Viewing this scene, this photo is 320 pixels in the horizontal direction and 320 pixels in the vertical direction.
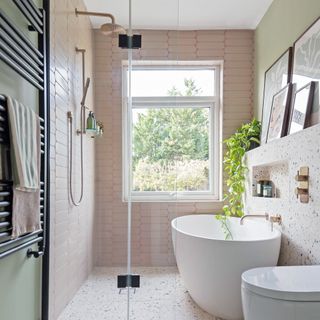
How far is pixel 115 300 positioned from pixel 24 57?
6.30ft

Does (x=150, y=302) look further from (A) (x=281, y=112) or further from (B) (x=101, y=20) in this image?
(B) (x=101, y=20)

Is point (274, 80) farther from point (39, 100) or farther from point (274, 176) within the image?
point (39, 100)

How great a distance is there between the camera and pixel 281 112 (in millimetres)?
2838

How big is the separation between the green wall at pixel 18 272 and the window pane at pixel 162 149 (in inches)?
42.1

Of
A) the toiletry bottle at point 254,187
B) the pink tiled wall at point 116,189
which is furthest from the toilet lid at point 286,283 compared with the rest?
the toiletry bottle at point 254,187

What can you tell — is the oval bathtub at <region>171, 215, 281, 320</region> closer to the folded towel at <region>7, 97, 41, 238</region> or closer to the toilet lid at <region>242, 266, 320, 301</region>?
the toilet lid at <region>242, 266, 320, 301</region>

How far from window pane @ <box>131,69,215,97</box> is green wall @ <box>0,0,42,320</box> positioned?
1.14 meters

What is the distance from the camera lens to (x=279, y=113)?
289 cm

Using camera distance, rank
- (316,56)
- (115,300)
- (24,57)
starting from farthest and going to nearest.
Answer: (115,300) < (316,56) < (24,57)

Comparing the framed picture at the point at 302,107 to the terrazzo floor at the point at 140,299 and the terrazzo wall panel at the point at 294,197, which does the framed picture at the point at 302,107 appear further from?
the terrazzo floor at the point at 140,299

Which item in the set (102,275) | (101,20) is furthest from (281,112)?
(102,275)

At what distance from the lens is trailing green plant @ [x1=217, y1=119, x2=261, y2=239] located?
3.48 metres

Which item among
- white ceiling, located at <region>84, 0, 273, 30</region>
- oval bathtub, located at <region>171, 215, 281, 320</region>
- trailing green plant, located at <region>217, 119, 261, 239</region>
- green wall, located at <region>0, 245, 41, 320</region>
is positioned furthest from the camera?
trailing green plant, located at <region>217, 119, 261, 239</region>

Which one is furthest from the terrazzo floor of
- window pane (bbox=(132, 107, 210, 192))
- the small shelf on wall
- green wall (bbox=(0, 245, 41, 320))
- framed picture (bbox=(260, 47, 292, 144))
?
framed picture (bbox=(260, 47, 292, 144))
